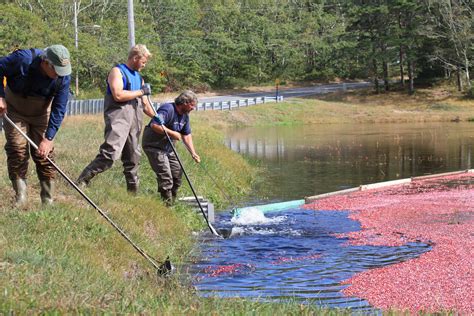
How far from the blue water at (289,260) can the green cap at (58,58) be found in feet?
8.71

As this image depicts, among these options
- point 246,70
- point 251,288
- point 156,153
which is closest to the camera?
point 251,288

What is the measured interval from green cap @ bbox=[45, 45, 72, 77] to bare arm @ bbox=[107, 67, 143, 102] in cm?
217

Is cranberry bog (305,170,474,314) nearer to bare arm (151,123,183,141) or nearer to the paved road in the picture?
bare arm (151,123,183,141)

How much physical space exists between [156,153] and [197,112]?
3595 cm

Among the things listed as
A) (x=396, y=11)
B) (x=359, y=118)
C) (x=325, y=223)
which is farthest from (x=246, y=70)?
(x=325, y=223)

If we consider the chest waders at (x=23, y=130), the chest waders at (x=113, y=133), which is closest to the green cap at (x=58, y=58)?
the chest waders at (x=23, y=130)

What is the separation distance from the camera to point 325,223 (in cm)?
1274

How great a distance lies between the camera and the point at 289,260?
9.72 metres

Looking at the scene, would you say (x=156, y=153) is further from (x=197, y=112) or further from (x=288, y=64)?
(x=288, y=64)

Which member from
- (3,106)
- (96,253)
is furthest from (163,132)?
(96,253)

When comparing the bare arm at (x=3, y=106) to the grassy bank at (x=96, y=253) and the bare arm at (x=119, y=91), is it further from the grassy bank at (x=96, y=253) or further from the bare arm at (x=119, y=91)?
the bare arm at (x=119, y=91)

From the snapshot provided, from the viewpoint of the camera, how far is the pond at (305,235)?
8.33m

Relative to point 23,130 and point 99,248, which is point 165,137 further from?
point 99,248

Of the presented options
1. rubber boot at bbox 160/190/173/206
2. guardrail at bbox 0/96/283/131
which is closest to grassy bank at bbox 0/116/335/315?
rubber boot at bbox 160/190/173/206
